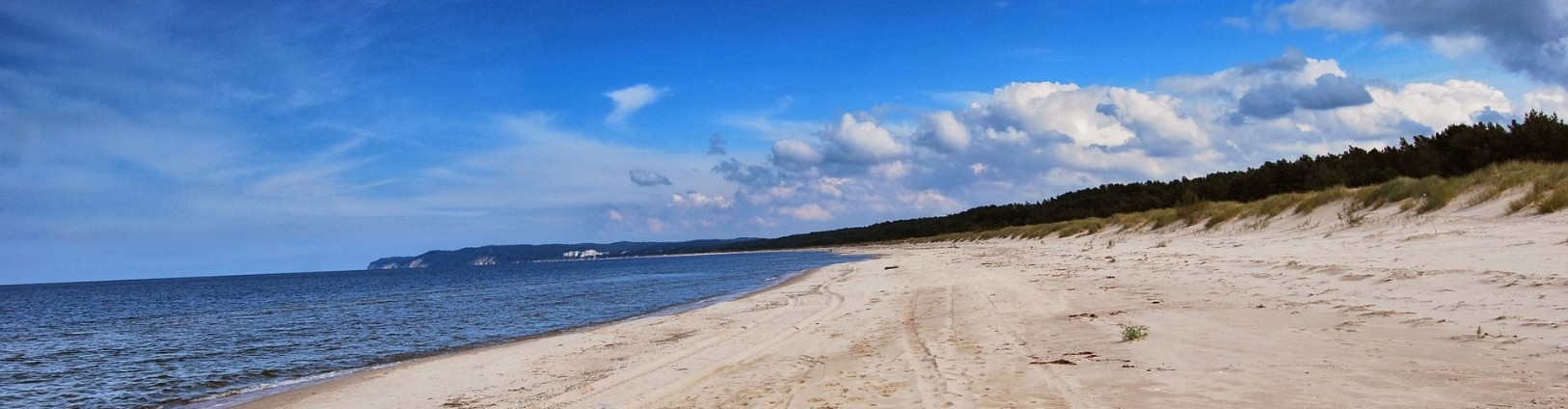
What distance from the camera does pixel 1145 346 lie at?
798cm

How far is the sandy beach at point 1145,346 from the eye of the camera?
5.86 metres

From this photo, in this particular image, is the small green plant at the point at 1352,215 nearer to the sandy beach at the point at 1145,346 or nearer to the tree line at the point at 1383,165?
the sandy beach at the point at 1145,346


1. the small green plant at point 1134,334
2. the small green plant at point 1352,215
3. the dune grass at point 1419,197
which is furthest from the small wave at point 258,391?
the small green plant at point 1352,215

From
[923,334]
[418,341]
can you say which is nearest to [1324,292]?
[923,334]

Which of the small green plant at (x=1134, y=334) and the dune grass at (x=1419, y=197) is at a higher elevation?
the dune grass at (x=1419, y=197)

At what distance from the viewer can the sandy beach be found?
19.2 feet

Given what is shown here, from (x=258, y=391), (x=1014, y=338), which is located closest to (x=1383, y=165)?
(x=1014, y=338)

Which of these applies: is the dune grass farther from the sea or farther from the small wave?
the small wave

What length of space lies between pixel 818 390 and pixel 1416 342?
195 inches

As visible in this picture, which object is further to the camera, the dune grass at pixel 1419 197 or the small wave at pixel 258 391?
the dune grass at pixel 1419 197

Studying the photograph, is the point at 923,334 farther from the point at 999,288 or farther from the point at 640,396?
the point at 999,288

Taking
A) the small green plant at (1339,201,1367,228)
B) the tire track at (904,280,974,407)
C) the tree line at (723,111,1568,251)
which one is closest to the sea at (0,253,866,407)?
the tire track at (904,280,974,407)

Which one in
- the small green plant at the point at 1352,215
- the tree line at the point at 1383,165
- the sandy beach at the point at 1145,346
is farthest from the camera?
the tree line at the point at 1383,165

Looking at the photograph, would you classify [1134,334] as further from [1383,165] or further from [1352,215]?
[1383,165]
